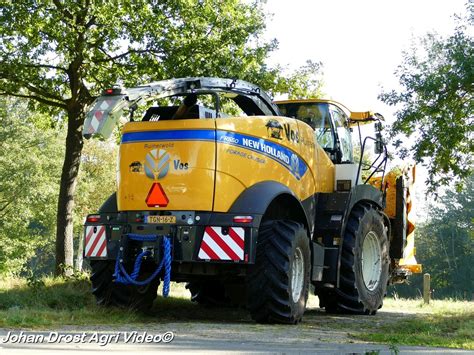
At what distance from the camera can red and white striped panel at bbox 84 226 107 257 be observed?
10398 mm

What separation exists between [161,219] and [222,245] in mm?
936

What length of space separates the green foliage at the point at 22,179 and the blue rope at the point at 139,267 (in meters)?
30.3

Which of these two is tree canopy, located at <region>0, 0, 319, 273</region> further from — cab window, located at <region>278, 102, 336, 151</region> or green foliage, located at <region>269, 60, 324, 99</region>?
cab window, located at <region>278, 102, 336, 151</region>

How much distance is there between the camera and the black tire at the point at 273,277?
9688mm

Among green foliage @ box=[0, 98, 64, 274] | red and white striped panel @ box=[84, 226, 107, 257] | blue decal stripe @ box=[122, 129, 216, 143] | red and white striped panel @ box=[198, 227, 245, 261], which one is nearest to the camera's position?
red and white striped panel @ box=[198, 227, 245, 261]

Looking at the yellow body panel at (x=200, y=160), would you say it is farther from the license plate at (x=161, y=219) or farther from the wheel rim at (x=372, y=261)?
the wheel rim at (x=372, y=261)

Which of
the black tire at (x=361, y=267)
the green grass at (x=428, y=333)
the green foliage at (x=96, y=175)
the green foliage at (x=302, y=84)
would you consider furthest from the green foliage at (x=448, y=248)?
the green grass at (x=428, y=333)

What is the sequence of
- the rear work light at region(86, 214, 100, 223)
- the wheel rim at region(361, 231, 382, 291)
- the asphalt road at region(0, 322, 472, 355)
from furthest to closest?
1. the wheel rim at region(361, 231, 382, 291)
2. the rear work light at region(86, 214, 100, 223)
3. the asphalt road at region(0, 322, 472, 355)

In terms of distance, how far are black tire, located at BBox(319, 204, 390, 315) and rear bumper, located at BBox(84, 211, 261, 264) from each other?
281 cm

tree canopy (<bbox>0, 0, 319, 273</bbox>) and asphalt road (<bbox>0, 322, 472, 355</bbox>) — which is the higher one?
tree canopy (<bbox>0, 0, 319, 273</bbox>)

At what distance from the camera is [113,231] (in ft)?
33.7

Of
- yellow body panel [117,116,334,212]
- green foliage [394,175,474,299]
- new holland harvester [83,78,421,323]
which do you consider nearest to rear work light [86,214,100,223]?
new holland harvester [83,78,421,323]

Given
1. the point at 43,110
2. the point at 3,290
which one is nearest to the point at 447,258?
the point at 43,110

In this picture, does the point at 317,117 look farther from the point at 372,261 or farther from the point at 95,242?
the point at 95,242
